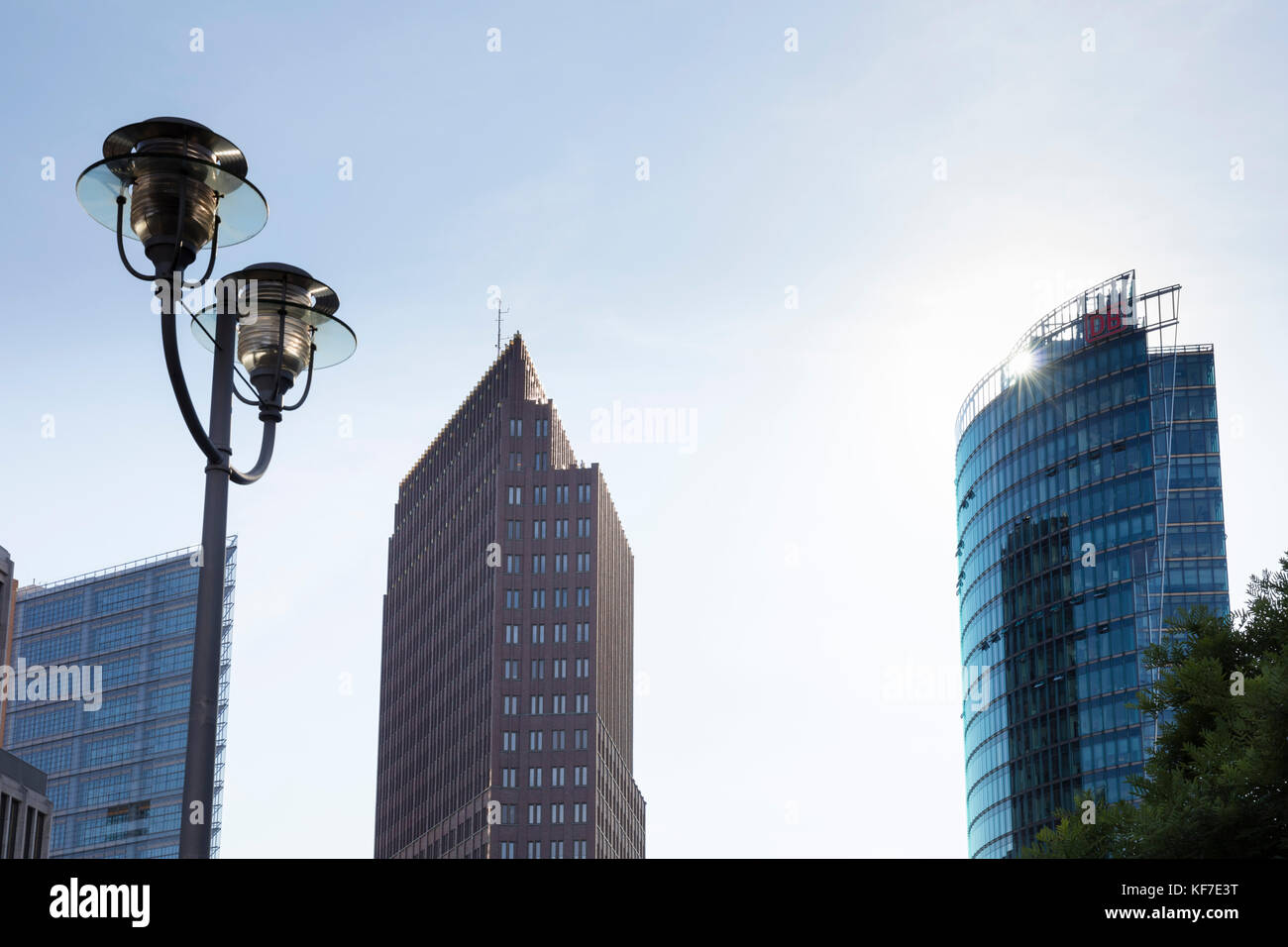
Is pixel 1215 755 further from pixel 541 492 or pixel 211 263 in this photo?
pixel 541 492

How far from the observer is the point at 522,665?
183625 millimetres

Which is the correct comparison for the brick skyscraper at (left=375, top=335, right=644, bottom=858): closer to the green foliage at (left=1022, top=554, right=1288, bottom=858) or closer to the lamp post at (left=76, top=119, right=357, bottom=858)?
the green foliage at (left=1022, top=554, right=1288, bottom=858)

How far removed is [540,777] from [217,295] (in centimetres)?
16972

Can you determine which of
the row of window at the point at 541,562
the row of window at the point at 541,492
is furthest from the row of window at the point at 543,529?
the row of window at the point at 541,492

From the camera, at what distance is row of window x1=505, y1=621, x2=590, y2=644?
18512cm

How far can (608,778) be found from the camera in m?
192

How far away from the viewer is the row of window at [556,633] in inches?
7288

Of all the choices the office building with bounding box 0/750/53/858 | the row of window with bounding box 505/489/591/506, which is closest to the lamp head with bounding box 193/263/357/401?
the office building with bounding box 0/750/53/858

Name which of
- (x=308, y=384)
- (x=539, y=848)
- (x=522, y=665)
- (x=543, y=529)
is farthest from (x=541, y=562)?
(x=308, y=384)

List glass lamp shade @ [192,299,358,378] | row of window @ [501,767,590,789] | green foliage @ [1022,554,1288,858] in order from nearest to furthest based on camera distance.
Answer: glass lamp shade @ [192,299,358,378] < green foliage @ [1022,554,1288,858] < row of window @ [501,767,590,789]

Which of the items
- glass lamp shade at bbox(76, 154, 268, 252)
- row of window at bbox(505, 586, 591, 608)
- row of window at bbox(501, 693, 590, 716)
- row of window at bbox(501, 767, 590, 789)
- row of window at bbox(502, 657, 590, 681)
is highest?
row of window at bbox(505, 586, 591, 608)

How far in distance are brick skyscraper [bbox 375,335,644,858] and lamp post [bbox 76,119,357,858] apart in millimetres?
161977

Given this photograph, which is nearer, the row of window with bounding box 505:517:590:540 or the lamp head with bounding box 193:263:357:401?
the lamp head with bounding box 193:263:357:401
